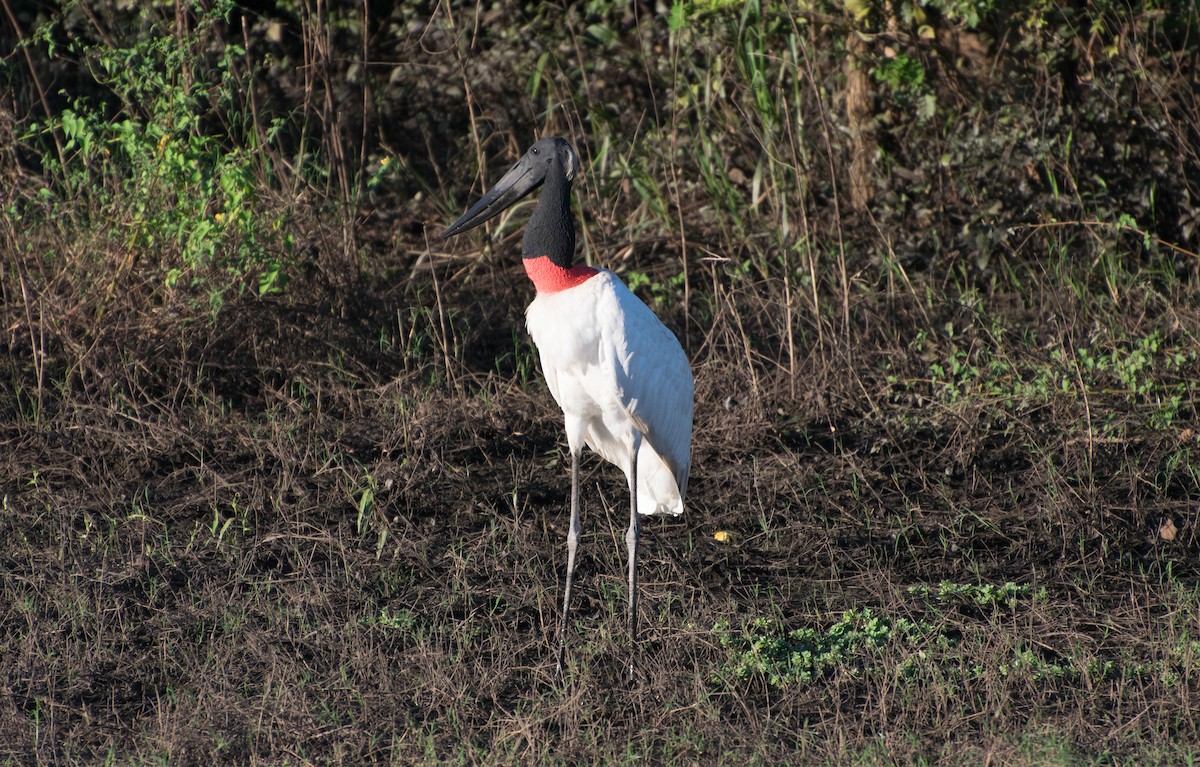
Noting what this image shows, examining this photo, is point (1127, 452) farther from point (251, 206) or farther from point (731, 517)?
point (251, 206)

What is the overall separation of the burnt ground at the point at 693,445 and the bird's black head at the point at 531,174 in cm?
70

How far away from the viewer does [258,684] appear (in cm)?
350

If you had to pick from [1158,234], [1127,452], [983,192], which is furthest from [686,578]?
[1158,234]

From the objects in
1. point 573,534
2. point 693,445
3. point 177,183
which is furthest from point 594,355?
point 177,183

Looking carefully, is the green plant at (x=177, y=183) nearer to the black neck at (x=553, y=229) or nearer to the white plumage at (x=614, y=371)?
the black neck at (x=553, y=229)

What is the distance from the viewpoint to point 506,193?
170 inches

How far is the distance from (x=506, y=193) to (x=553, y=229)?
1.20ft

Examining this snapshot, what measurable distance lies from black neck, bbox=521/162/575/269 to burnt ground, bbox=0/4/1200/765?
851mm

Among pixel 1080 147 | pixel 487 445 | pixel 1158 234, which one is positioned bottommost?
pixel 487 445

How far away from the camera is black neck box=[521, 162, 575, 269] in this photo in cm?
401

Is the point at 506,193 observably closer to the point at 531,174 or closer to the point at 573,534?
the point at 531,174

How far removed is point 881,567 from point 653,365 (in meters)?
0.99

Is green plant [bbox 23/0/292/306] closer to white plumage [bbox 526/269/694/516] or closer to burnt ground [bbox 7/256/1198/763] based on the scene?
burnt ground [bbox 7/256/1198/763]

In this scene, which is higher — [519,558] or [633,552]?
[633,552]
